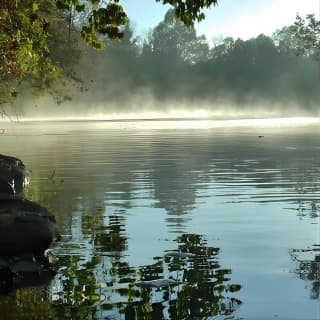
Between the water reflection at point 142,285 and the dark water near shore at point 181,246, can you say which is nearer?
the water reflection at point 142,285

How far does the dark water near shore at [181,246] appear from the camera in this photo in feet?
24.3

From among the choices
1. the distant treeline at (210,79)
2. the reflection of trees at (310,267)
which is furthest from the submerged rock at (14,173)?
the distant treeline at (210,79)

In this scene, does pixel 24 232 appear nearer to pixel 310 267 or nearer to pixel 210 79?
pixel 310 267

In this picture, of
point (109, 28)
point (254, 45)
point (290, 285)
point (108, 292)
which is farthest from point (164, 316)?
point (254, 45)

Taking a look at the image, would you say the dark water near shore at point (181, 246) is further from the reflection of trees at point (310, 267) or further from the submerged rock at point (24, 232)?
the submerged rock at point (24, 232)

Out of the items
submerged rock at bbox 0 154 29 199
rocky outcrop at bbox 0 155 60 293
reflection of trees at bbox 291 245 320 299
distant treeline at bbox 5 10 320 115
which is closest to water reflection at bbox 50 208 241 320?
rocky outcrop at bbox 0 155 60 293

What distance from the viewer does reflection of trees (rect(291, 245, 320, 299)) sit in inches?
313

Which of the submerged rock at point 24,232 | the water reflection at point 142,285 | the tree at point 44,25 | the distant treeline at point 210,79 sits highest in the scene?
the distant treeline at point 210,79

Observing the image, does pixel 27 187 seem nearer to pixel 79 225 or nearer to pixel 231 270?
pixel 79 225

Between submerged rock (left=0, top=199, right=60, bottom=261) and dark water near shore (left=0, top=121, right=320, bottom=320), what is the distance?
0.37m

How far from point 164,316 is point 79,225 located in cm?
581

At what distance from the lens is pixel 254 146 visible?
36.8 meters

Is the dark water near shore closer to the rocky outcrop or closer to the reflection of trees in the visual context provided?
the reflection of trees

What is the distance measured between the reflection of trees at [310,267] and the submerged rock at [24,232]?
128 inches
